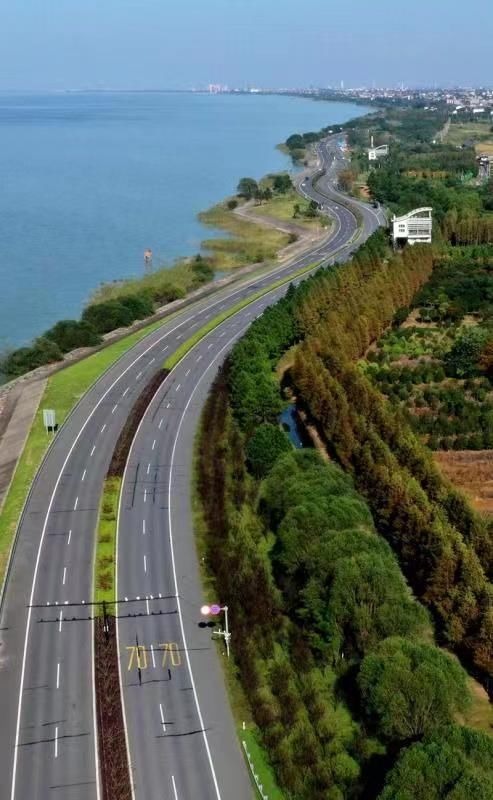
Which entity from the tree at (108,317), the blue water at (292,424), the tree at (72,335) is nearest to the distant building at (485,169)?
the tree at (108,317)

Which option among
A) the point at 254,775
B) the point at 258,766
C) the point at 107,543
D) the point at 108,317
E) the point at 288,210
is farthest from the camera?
the point at 288,210

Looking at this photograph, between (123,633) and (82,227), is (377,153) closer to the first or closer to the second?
(82,227)

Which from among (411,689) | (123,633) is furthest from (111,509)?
(411,689)

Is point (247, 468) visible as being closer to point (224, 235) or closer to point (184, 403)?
point (184, 403)

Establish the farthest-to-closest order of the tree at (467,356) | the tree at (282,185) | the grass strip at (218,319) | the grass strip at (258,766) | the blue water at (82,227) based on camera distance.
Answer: the tree at (282,185)
the blue water at (82,227)
the grass strip at (218,319)
the tree at (467,356)
the grass strip at (258,766)

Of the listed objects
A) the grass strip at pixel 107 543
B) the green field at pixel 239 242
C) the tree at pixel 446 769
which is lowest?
the grass strip at pixel 107 543

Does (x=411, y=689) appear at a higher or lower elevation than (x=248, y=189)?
lower

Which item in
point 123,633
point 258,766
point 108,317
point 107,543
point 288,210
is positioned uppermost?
point 288,210

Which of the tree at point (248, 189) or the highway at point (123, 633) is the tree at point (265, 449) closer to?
the highway at point (123, 633)
